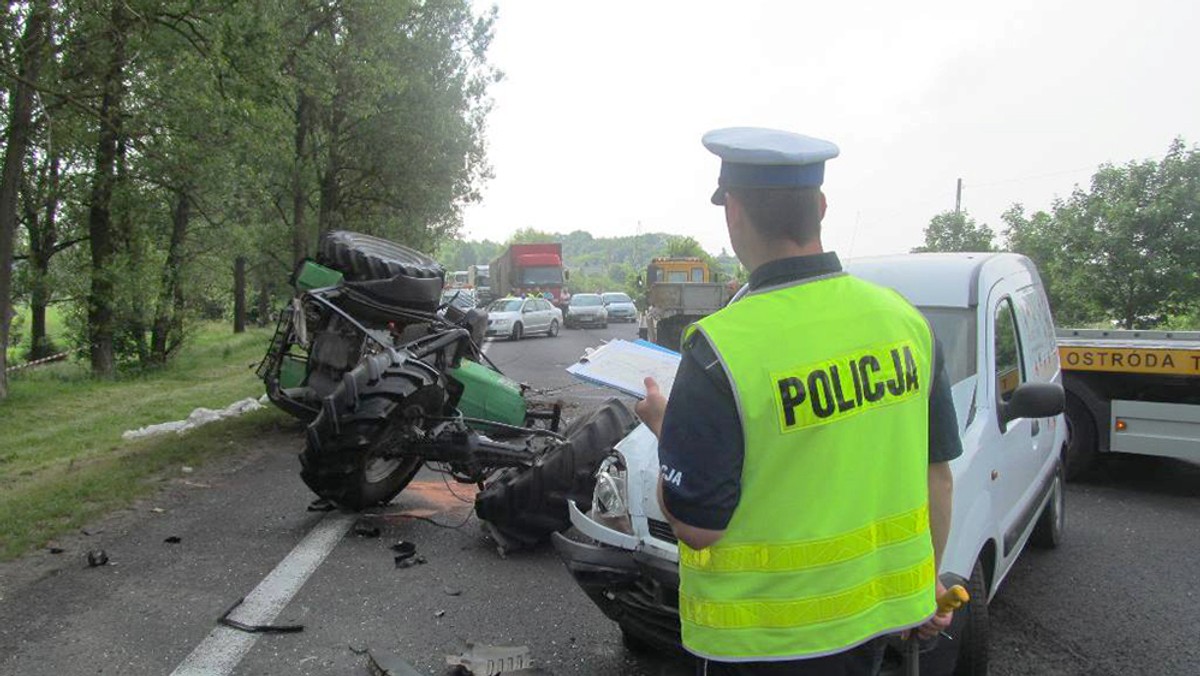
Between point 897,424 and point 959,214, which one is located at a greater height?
point 959,214

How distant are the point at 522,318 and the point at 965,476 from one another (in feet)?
86.8

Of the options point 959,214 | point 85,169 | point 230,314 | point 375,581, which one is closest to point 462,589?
point 375,581

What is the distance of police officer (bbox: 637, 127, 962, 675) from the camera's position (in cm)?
159

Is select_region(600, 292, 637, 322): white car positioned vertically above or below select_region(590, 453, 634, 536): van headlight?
below

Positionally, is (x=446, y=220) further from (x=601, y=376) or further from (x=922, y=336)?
(x=922, y=336)

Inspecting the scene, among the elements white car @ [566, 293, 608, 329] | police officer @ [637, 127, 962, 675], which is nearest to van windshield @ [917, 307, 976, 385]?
police officer @ [637, 127, 962, 675]

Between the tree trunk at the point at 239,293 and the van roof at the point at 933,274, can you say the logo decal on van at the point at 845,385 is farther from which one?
the tree trunk at the point at 239,293

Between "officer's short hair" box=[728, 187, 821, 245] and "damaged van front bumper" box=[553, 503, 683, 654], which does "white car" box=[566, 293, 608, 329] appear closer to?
"damaged van front bumper" box=[553, 503, 683, 654]

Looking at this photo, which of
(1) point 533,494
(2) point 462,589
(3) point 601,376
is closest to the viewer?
(3) point 601,376

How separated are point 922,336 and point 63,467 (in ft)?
27.6

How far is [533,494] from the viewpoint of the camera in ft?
16.6

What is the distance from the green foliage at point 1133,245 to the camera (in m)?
15.9

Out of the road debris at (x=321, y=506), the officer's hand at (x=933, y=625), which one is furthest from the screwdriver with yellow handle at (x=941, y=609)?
the road debris at (x=321, y=506)

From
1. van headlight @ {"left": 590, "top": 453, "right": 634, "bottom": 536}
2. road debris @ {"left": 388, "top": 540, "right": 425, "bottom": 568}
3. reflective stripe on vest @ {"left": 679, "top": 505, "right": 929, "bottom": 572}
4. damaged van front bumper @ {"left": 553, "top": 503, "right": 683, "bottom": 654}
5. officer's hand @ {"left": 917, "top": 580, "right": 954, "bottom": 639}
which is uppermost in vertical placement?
reflective stripe on vest @ {"left": 679, "top": 505, "right": 929, "bottom": 572}
